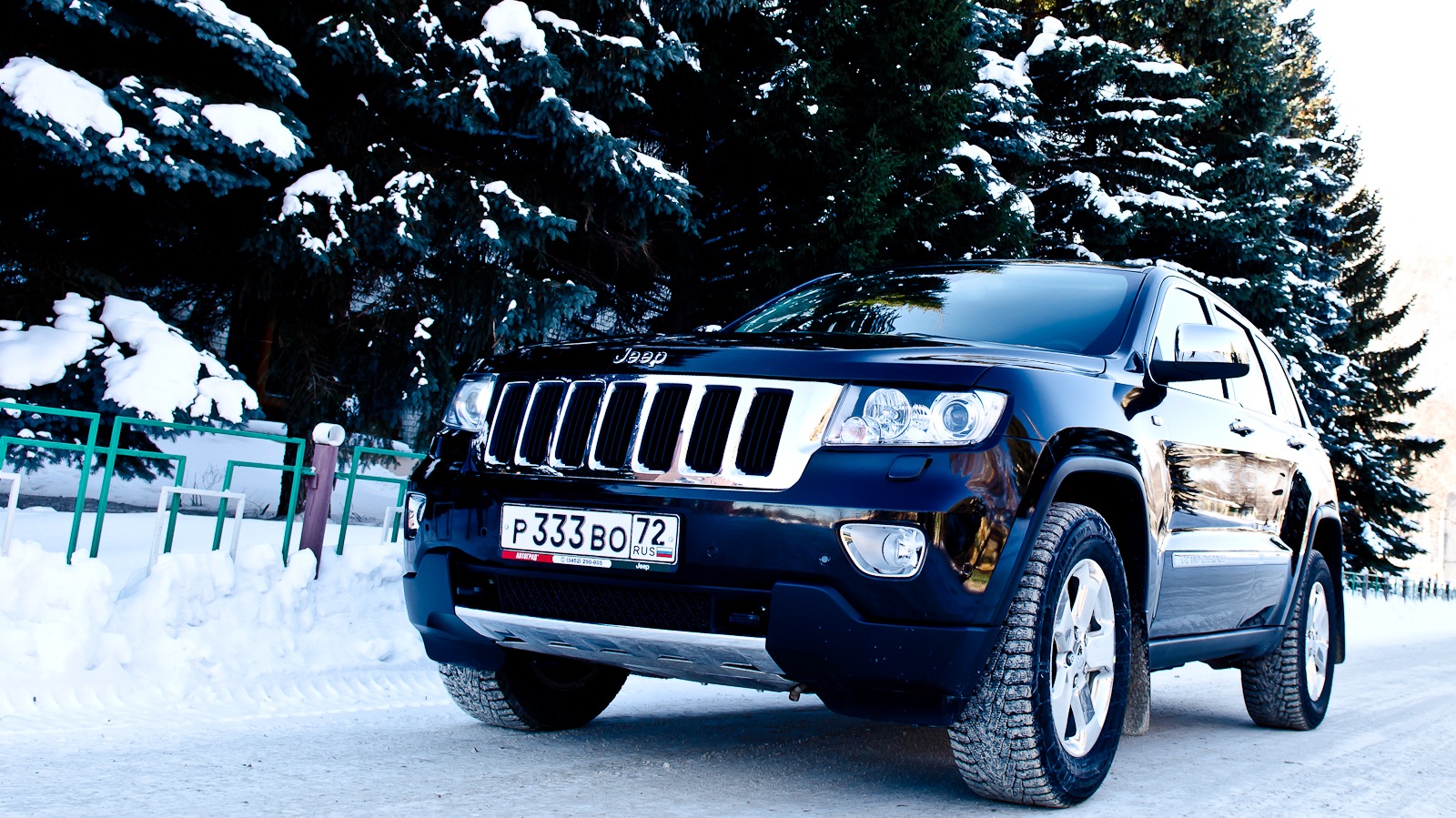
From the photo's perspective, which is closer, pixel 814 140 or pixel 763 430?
pixel 763 430

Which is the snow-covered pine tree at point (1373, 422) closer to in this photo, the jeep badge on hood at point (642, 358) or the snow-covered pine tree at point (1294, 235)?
the snow-covered pine tree at point (1294, 235)

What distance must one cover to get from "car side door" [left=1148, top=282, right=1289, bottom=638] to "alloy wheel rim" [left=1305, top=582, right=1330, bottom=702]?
0.70 metres

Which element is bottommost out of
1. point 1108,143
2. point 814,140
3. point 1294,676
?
point 1294,676

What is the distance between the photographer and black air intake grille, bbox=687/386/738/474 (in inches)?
132

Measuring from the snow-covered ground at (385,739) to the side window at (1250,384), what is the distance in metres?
1.44

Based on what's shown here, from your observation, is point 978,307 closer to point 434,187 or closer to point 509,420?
point 509,420

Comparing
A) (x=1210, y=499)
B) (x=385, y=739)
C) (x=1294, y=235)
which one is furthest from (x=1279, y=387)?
(x=1294, y=235)

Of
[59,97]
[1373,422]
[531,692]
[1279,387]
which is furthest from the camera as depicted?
[1373,422]

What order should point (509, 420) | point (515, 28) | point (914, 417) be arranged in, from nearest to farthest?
1. point (914, 417)
2. point (509, 420)
3. point (515, 28)

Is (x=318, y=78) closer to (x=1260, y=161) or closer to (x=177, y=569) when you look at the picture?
(x=177, y=569)

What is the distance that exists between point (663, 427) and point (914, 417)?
0.68 metres

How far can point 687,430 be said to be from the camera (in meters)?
3.41

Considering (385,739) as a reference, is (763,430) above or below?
above

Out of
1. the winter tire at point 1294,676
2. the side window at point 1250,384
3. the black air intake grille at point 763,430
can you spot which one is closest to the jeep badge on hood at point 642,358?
the black air intake grille at point 763,430
